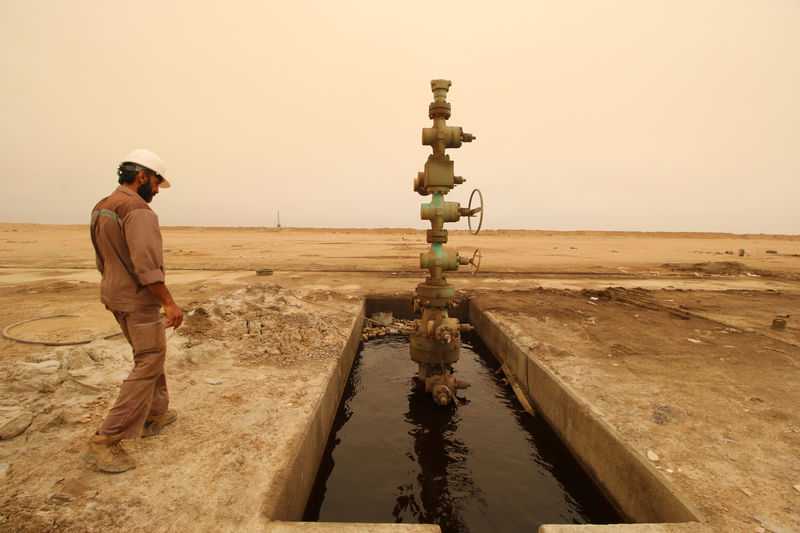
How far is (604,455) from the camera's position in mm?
3393

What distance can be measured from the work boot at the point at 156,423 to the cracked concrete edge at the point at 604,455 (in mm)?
3921

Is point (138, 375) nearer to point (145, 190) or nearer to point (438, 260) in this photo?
point (145, 190)

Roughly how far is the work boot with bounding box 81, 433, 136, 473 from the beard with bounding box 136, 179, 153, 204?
178cm

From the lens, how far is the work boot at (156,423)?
3.06 metres

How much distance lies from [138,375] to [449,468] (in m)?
3.12

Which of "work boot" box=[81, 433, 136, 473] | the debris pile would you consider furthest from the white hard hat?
the debris pile

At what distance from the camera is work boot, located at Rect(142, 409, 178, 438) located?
10.0ft

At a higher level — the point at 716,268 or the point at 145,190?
the point at 145,190

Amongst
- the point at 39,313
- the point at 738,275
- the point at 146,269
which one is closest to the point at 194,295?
the point at 39,313

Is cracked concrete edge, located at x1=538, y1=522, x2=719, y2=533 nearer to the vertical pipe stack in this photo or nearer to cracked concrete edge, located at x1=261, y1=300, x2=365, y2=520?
cracked concrete edge, located at x1=261, y1=300, x2=365, y2=520

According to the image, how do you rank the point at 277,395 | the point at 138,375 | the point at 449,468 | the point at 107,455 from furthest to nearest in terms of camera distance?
the point at 449,468 → the point at 277,395 → the point at 138,375 → the point at 107,455

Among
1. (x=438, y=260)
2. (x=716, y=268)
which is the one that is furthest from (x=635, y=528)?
(x=716, y=268)

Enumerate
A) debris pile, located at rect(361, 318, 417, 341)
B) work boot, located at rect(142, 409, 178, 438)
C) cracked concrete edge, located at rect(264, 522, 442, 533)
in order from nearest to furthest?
cracked concrete edge, located at rect(264, 522, 442, 533) → work boot, located at rect(142, 409, 178, 438) → debris pile, located at rect(361, 318, 417, 341)

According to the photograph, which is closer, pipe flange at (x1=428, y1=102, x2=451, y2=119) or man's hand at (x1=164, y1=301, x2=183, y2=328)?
man's hand at (x1=164, y1=301, x2=183, y2=328)
